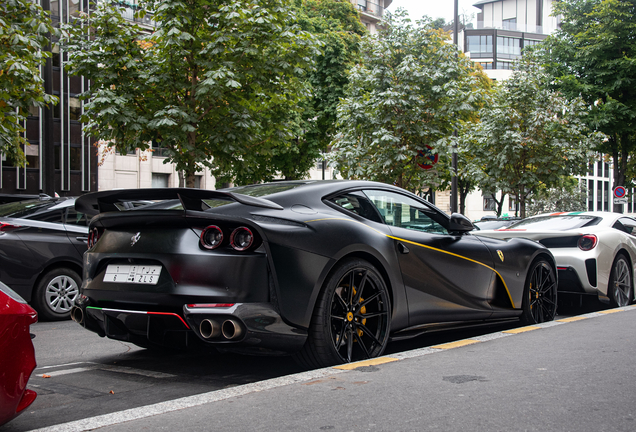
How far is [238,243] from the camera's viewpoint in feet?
12.8

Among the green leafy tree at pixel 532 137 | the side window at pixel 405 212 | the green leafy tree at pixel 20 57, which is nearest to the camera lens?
the side window at pixel 405 212

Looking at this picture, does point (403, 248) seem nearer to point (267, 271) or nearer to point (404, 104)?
point (267, 271)

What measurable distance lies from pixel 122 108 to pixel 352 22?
24029 mm

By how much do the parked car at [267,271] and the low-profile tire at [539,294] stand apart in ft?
5.25

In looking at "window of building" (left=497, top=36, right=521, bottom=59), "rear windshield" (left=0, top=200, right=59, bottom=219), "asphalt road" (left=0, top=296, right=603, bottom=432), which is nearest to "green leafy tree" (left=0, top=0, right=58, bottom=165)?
"rear windshield" (left=0, top=200, right=59, bottom=219)

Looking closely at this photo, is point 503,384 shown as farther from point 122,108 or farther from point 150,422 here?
point 122,108

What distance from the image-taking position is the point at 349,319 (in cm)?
441

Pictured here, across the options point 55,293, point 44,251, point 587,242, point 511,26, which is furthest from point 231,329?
point 511,26

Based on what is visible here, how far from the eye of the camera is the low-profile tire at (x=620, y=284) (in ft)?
27.2

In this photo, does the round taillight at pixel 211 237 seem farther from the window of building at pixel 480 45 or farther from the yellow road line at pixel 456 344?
the window of building at pixel 480 45

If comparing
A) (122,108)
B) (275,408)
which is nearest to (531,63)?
(122,108)

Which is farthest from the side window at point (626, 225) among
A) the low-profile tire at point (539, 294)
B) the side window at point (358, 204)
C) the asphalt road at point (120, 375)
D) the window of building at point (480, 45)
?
the window of building at point (480, 45)

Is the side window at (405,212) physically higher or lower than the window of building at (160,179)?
lower

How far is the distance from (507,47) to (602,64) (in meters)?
60.8
